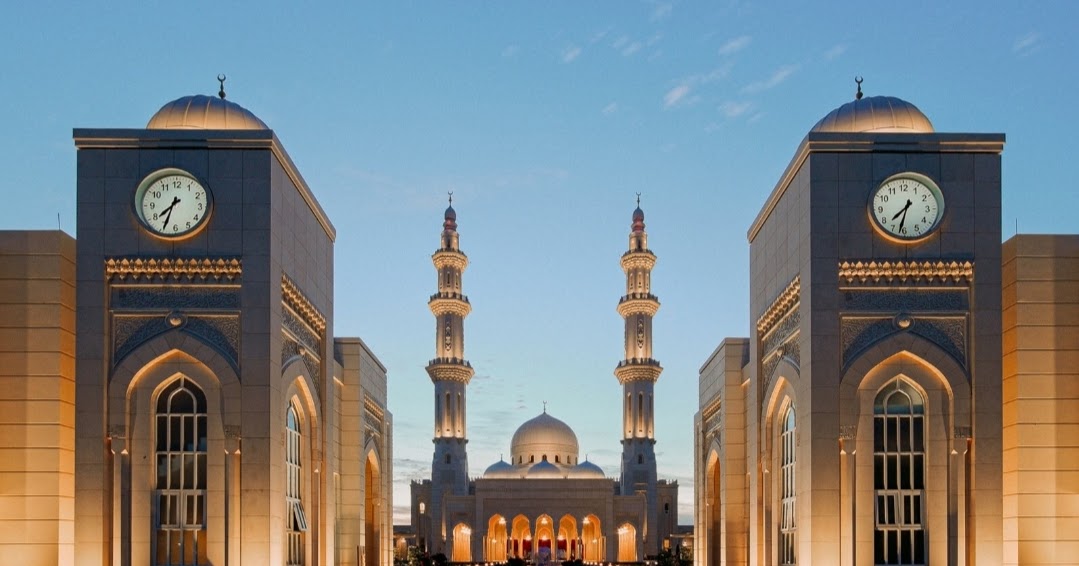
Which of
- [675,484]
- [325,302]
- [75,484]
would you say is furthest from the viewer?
[675,484]

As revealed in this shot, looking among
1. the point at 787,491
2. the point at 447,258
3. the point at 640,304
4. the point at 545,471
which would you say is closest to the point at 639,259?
the point at 640,304

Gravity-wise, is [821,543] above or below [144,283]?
below

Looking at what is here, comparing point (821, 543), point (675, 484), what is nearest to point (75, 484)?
point (821, 543)

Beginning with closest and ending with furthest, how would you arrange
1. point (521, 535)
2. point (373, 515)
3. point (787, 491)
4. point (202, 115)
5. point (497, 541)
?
point (202, 115), point (787, 491), point (373, 515), point (521, 535), point (497, 541)

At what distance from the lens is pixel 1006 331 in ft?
76.3

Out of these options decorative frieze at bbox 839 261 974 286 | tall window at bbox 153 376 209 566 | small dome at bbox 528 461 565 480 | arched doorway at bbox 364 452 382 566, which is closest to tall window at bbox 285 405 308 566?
tall window at bbox 153 376 209 566

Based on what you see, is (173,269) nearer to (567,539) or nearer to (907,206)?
(907,206)

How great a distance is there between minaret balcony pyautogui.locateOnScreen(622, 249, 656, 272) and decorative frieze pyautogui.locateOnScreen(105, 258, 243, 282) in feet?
170

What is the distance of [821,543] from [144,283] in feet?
40.0

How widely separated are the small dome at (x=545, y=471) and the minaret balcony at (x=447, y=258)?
1279cm

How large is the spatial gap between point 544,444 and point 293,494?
5691 cm

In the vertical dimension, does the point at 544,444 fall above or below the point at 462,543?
above

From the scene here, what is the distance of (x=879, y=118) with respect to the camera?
24.3 m

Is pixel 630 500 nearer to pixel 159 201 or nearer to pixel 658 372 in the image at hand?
pixel 658 372
